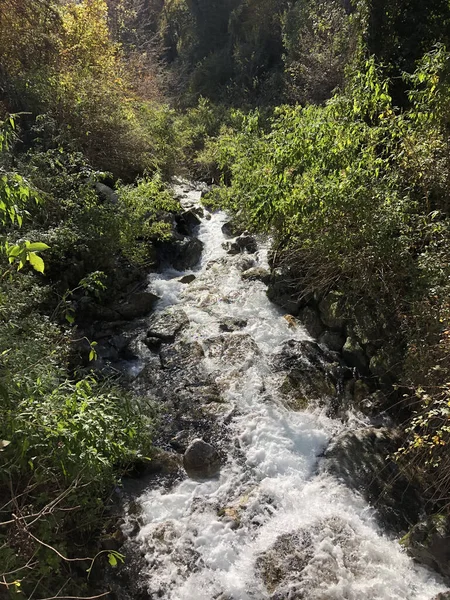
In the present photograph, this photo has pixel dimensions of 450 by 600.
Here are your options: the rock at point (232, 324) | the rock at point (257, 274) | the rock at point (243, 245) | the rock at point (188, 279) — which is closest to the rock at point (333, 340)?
the rock at point (232, 324)

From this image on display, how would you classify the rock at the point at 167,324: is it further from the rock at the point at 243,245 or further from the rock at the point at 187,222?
the rock at the point at 187,222

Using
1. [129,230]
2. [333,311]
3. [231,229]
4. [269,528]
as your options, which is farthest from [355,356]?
[231,229]

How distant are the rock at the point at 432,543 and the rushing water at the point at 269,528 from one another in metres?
0.10

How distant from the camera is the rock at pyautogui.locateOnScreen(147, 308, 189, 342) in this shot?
711 cm

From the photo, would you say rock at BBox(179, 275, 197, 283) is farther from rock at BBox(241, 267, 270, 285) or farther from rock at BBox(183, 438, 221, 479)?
rock at BBox(183, 438, 221, 479)

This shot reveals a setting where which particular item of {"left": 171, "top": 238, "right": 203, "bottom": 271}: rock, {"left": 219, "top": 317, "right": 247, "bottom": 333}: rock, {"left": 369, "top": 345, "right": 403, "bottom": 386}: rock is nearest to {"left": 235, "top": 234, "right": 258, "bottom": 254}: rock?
{"left": 171, "top": 238, "right": 203, "bottom": 271}: rock

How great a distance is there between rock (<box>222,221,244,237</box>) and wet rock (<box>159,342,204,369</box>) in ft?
15.3

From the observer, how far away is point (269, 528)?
12.7 feet

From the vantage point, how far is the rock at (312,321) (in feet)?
21.8

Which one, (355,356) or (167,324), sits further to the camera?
(167,324)

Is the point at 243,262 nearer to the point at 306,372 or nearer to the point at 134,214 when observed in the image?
the point at 134,214

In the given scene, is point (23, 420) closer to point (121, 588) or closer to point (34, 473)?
point (34, 473)

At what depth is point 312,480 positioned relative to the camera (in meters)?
Result: 4.40

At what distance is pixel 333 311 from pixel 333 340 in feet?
1.56
